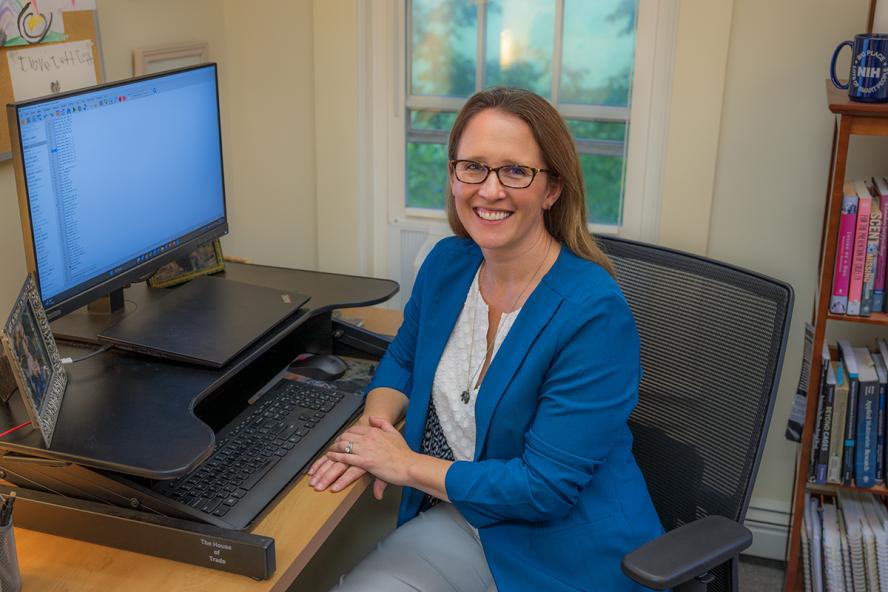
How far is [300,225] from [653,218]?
952 millimetres

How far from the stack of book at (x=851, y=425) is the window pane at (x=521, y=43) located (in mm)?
956

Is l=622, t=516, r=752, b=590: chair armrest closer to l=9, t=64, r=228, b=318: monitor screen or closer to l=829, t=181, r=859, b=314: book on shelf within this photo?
l=829, t=181, r=859, b=314: book on shelf

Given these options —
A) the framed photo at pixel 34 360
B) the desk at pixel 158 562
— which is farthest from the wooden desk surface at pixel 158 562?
the framed photo at pixel 34 360

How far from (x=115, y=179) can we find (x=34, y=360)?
386 mm

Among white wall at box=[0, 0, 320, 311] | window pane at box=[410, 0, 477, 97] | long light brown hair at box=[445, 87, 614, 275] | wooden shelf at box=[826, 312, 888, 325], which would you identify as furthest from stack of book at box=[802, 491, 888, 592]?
white wall at box=[0, 0, 320, 311]

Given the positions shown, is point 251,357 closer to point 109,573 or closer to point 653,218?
point 109,573

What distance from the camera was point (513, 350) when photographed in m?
1.57

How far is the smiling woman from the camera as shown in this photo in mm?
1493

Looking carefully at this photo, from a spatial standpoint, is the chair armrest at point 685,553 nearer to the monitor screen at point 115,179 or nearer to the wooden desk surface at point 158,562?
the wooden desk surface at point 158,562

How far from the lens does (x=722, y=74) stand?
7.27 ft

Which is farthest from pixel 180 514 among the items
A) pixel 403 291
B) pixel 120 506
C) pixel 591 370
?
pixel 403 291

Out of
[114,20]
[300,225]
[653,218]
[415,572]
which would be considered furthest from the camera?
[300,225]

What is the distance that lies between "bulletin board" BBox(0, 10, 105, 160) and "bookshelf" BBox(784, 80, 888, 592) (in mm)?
1475

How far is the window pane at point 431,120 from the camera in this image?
249 cm
